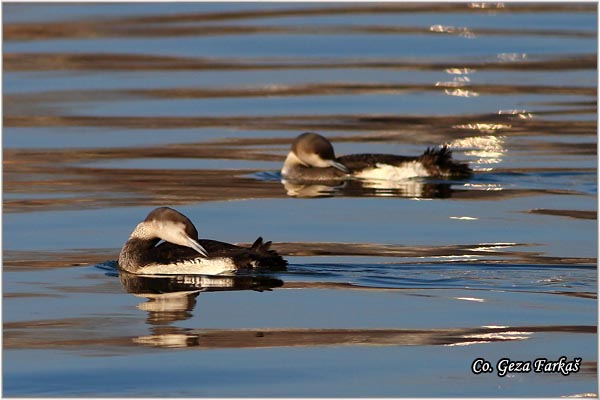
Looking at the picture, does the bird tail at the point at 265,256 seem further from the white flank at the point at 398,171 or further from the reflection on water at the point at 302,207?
the white flank at the point at 398,171

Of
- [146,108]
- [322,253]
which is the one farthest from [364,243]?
[146,108]

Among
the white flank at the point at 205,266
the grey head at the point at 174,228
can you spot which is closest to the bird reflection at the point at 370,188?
the grey head at the point at 174,228

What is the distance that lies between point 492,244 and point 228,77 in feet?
45.3

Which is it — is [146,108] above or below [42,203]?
above

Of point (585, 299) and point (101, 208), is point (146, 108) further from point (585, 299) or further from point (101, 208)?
point (585, 299)

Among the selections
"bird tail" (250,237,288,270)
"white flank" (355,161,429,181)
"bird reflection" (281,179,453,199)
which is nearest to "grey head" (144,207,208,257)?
"bird tail" (250,237,288,270)

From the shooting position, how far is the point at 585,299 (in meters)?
11.1

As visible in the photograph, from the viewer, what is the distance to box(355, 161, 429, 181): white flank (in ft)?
57.7

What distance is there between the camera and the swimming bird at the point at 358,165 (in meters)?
17.5

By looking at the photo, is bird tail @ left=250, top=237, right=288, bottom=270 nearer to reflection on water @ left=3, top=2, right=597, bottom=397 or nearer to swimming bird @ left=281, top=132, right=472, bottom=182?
reflection on water @ left=3, top=2, right=597, bottom=397

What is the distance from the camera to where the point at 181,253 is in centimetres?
1228

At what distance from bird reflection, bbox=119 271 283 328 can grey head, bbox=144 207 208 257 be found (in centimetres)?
26

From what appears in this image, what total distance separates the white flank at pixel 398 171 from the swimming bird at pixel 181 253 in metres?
5.40

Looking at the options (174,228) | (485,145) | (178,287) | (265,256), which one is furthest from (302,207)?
(485,145)
